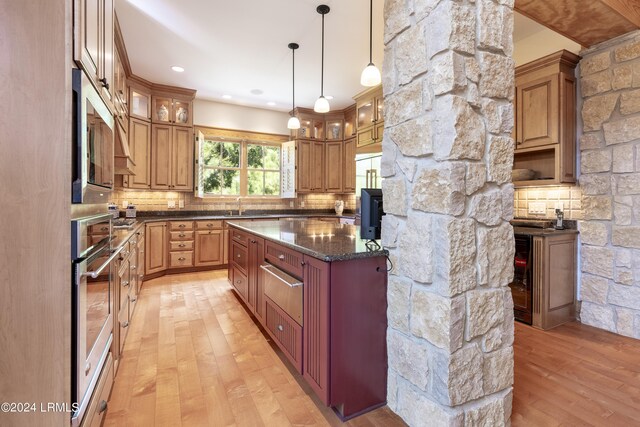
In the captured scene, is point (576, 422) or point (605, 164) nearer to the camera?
point (576, 422)

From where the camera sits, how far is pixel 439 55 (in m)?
1.27

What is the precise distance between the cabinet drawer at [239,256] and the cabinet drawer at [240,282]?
0.07m

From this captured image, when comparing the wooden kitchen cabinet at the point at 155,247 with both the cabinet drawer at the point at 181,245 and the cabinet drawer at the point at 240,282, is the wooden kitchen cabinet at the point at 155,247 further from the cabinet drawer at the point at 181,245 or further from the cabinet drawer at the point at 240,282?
the cabinet drawer at the point at 240,282

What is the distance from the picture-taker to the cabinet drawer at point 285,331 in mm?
1908

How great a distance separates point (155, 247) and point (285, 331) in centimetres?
327

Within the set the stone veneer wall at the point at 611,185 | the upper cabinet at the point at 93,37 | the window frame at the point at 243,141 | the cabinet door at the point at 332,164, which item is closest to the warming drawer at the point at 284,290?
the upper cabinet at the point at 93,37

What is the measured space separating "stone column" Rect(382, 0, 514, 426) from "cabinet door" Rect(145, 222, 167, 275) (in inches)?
160

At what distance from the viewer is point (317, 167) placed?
6.16 metres

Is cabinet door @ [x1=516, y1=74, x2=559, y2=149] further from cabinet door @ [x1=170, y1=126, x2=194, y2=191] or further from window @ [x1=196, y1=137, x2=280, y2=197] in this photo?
cabinet door @ [x1=170, y1=126, x2=194, y2=191]

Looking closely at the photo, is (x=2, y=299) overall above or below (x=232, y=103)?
below

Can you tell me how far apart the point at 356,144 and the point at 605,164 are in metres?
3.56

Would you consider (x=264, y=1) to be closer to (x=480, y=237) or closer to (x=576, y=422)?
(x=480, y=237)

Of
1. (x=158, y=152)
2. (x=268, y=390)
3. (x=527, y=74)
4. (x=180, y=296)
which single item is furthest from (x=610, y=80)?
(x=158, y=152)

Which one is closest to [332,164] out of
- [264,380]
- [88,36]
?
[264,380]
